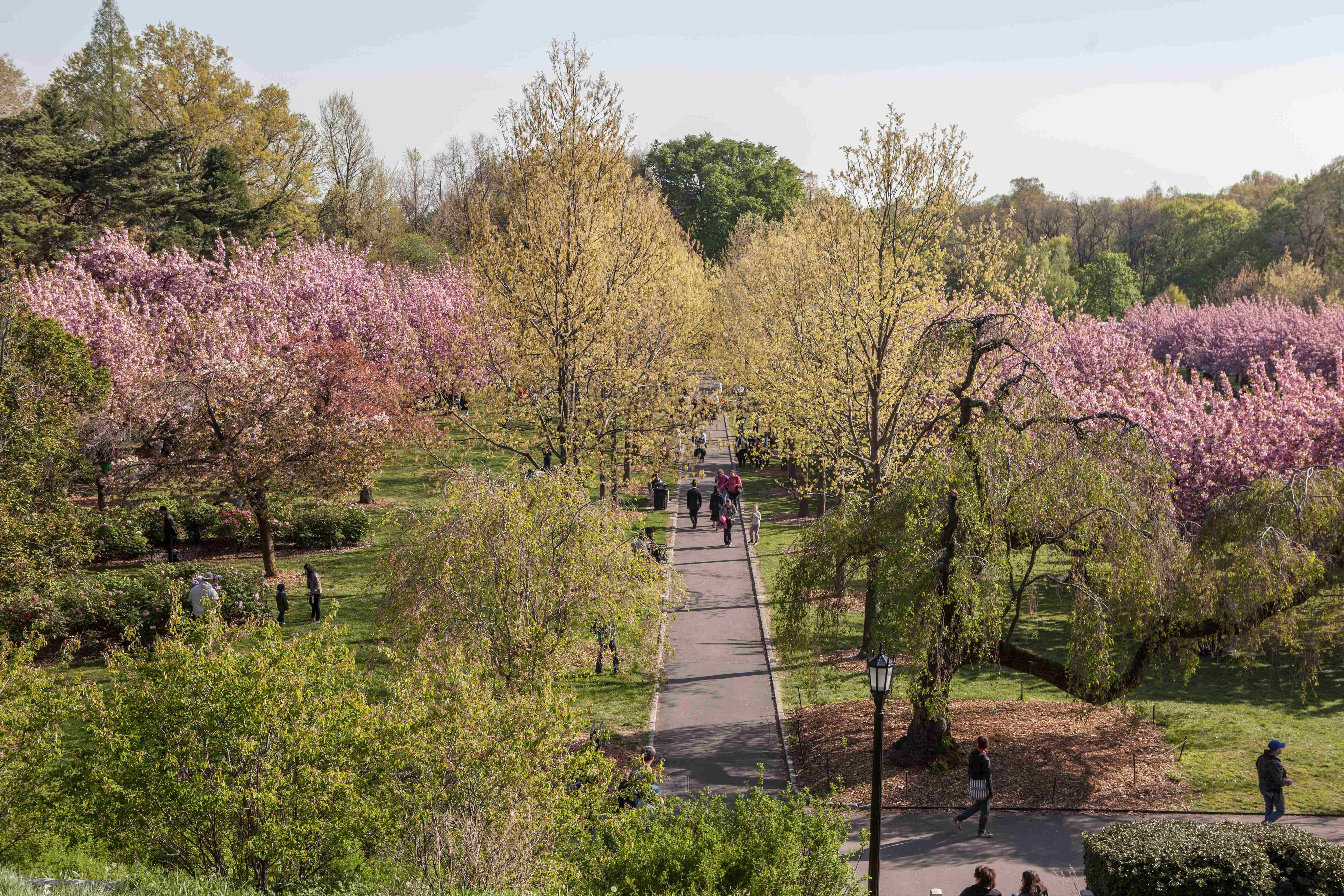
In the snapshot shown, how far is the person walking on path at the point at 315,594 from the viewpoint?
22.0m

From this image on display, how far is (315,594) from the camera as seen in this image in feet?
72.2

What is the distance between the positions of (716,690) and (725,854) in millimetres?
10147

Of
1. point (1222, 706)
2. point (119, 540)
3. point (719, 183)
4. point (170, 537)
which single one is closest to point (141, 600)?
point (170, 537)

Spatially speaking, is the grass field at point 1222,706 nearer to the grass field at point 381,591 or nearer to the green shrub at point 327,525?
the grass field at point 381,591

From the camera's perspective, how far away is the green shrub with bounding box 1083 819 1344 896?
10.1m

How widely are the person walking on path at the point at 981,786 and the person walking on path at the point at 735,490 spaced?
1873 centimetres

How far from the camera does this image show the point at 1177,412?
2330cm

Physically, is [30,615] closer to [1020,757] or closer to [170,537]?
[170,537]

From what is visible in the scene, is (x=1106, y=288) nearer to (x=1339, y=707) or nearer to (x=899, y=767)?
(x=1339, y=707)

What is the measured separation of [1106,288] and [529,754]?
68978 millimetres

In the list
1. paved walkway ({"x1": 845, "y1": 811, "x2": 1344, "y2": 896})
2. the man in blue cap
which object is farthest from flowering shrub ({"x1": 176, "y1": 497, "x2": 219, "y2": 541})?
the man in blue cap

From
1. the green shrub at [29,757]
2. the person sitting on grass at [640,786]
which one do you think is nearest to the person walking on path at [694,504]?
the person sitting on grass at [640,786]

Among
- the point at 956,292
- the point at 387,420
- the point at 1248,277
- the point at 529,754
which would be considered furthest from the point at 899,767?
the point at 1248,277

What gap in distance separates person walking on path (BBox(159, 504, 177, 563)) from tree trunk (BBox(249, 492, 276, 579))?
2491 mm
